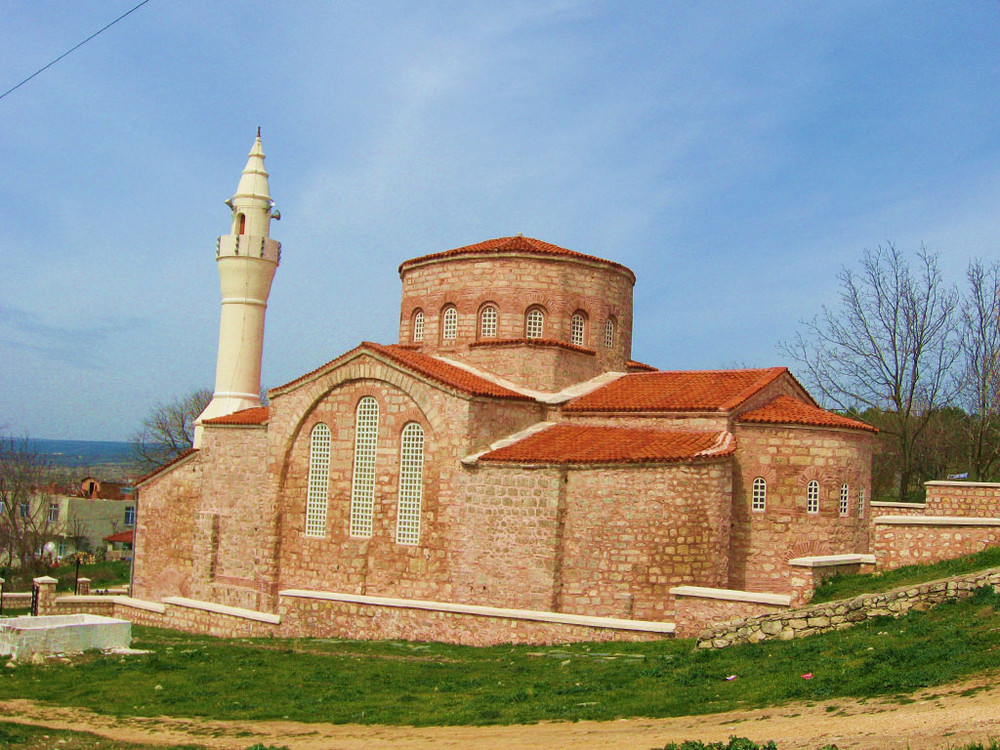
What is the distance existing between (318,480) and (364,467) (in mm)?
1339

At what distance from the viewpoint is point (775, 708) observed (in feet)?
28.9

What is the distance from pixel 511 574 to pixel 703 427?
4437 millimetres

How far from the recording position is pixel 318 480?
67.9 feet

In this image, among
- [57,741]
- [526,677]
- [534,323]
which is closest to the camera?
[57,741]

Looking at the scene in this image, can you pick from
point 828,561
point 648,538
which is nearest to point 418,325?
point 648,538

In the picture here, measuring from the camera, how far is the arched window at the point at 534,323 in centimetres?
2197

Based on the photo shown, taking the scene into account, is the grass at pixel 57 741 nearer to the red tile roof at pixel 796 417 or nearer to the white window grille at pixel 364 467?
the white window grille at pixel 364 467

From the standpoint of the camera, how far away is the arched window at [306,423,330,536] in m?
20.5

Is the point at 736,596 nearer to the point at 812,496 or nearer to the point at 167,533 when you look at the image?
the point at 812,496

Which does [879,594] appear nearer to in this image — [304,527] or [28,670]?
[28,670]

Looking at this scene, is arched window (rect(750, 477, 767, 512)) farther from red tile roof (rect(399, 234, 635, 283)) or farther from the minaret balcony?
the minaret balcony

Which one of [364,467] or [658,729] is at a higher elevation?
[364,467]

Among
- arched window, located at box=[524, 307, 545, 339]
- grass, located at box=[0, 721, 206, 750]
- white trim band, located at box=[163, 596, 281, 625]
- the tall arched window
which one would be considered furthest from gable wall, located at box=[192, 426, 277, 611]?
grass, located at box=[0, 721, 206, 750]

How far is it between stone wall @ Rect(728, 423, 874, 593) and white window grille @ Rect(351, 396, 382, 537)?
7100 millimetres
